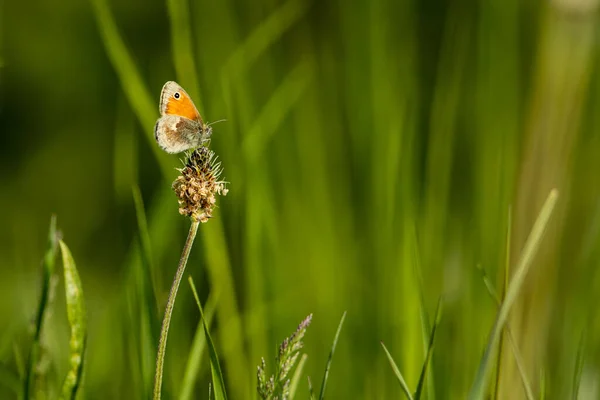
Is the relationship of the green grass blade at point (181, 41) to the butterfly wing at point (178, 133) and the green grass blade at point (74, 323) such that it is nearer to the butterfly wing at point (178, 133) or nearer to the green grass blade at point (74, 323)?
the butterfly wing at point (178, 133)

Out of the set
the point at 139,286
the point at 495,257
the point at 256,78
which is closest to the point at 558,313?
the point at 495,257

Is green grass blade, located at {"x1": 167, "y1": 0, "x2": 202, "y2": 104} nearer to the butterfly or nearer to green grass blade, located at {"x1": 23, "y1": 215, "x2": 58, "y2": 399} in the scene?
the butterfly

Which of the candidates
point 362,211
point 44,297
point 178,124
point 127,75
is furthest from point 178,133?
point 362,211

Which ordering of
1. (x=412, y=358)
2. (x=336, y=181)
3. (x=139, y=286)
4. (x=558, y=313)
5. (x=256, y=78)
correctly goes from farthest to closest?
1. (x=256, y=78)
2. (x=336, y=181)
3. (x=558, y=313)
4. (x=412, y=358)
5. (x=139, y=286)

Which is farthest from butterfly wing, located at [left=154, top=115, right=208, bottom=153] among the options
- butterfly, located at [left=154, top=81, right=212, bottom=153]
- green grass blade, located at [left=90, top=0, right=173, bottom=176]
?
green grass blade, located at [left=90, top=0, right=173, bottom=176]

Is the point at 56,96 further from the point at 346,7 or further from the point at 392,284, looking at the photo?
the point at 392,284

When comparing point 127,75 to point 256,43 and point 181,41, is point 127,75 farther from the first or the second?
point 256,43

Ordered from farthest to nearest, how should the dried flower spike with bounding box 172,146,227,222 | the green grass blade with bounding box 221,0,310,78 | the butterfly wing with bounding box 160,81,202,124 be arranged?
the green grass blade with bounding box 221,0,310,78, the butterfly wing with bounding box 160,81,202,124, the dried flower spike with bounding box 172,146,227,222
